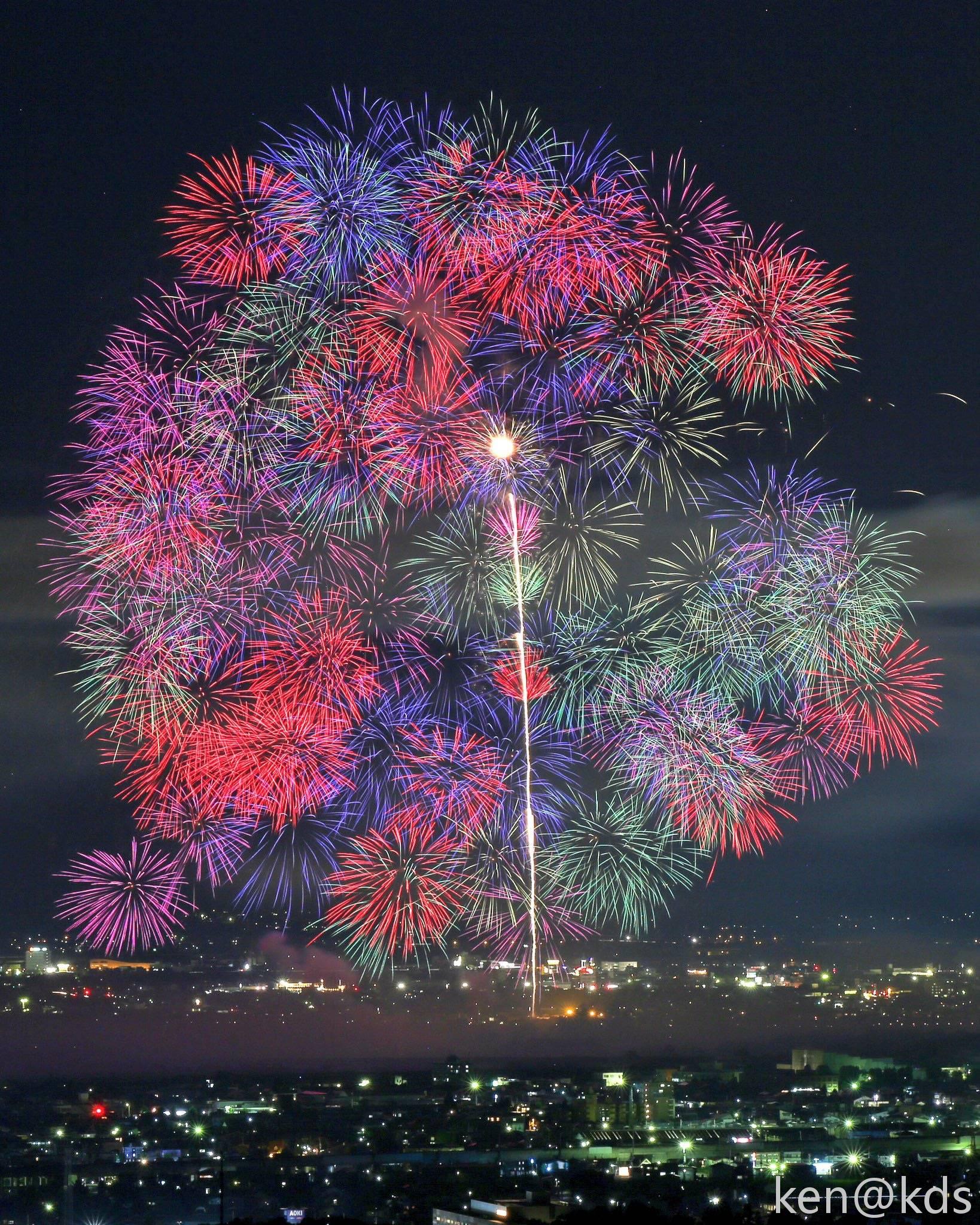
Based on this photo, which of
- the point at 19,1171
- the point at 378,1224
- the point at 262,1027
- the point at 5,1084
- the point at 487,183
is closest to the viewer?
Result: the point at 487,183

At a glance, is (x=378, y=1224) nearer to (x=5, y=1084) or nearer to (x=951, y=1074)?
(x=5, y=1084)

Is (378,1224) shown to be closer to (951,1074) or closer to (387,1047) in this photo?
(387,1047)

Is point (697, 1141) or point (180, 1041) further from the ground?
point (180, 1041)

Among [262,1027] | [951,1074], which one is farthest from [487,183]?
[951,1074]

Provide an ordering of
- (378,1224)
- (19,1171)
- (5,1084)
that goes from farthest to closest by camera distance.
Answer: (5,1084) → (19,1171) → (378,1224)

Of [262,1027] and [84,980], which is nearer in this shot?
[84,980]

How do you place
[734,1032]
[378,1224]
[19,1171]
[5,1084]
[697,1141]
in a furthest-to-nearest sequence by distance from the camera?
[734,1032] < [5,1084] < [697,1141] < [19,1171] < [378,1224]

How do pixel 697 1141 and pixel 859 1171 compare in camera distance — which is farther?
pixel 697 1141

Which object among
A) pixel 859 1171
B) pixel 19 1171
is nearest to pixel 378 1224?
pixel 19 1171

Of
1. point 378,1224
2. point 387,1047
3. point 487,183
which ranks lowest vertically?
point 378,1224
